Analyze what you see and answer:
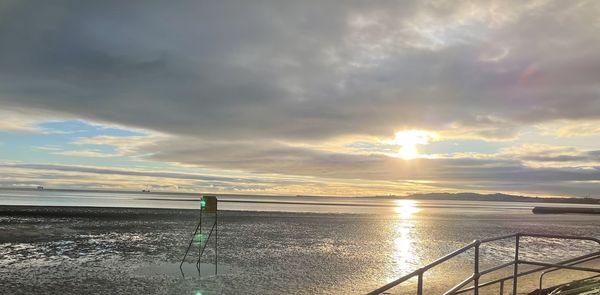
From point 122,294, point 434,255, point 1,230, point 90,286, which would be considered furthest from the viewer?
point 1,230

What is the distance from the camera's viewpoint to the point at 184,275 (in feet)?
54.2

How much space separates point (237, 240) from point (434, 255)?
11.7 meters

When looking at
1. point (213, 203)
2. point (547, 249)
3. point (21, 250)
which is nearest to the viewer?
point (213, 203)

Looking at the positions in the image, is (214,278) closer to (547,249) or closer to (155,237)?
(155,237)

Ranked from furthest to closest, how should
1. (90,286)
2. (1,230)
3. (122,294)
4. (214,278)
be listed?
(1,230) < (214,278) < (90,286) < (122,294)

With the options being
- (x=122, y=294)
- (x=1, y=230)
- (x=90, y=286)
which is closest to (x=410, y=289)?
(x=122, y=294)

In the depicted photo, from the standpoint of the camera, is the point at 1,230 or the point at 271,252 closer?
the point at 271,252

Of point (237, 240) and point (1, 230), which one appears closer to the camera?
point (237, 240)

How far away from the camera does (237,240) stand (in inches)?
1115

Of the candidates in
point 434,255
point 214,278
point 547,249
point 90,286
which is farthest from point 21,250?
point 547,249

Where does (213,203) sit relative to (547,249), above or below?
above

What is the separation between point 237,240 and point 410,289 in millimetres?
15272

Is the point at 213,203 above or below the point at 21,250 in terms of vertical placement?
above

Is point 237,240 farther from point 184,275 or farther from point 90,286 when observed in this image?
point 90,286
